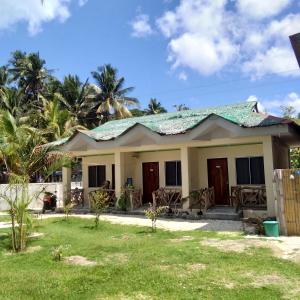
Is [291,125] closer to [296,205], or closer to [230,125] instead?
[230,125]

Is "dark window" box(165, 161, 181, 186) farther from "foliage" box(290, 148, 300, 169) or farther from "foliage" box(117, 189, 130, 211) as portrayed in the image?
"foliage" box(290, 148, 300, 169)

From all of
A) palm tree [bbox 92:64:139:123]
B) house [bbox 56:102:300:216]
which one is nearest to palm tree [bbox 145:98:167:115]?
palm tree [bbox 92:64:139:123]

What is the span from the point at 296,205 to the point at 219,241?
7.95 ft

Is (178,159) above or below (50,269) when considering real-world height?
above

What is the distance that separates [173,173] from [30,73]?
2495 cm

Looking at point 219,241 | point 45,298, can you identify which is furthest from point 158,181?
point 45,298

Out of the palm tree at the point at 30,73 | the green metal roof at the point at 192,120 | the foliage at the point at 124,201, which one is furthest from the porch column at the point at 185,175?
the palm tree at the point at 30,73

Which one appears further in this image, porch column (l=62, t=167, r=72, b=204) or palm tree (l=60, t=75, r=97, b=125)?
palm tree (l=60, t=75, r=97, b=125)

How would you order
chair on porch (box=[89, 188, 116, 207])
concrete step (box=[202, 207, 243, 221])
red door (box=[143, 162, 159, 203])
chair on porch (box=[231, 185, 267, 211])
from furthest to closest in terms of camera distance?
red door (box=[143, 162, 159, 203]) < chair on porch (box=[89, 188, 116, 207]) < chair on porch (box=[231, 185, 267, 211]) < concrete step (box=[202, 207, 243, 221])

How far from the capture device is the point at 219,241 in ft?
32.9

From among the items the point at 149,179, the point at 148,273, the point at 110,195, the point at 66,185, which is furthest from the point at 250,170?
the point at 148,273

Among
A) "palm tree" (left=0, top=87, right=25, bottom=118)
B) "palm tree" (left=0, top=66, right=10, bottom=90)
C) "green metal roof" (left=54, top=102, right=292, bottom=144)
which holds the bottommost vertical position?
"green metal roof" (left=54, top=102, right=292, bottom=144)

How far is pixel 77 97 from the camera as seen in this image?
36438 mm

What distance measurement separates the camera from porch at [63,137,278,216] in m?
15.0
